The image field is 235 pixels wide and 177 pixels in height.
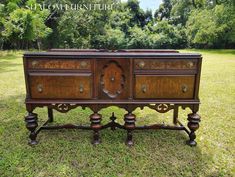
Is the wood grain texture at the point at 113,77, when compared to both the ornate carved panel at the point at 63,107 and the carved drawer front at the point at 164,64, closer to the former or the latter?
the carved drawer front at the point at 164,64

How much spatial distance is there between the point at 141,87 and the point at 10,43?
58.3 feet

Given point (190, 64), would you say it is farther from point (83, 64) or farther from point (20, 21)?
point (20, 21)

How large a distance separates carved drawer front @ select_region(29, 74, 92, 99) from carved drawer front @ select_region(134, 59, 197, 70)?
0.48 metres

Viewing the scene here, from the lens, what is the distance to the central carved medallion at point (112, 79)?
6.77 ft

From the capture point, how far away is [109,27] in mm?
21719

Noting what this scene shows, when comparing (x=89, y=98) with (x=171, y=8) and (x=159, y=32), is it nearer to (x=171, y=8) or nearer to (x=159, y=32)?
(x=159, y=32)

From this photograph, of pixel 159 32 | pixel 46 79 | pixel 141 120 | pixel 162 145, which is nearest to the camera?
pixel 46 79

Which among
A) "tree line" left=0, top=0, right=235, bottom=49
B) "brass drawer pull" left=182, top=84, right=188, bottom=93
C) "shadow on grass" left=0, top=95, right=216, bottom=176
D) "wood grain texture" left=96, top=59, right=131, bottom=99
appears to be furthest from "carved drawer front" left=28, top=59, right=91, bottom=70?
"tree line" left=0, top=0, right=235, bottom=49

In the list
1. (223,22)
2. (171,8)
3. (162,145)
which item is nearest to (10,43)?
(223,22)

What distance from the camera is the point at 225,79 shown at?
5.84 meters

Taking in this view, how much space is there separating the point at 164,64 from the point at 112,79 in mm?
499

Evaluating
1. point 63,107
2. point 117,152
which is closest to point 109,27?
point 63,107

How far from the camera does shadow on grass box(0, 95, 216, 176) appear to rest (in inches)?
72.7

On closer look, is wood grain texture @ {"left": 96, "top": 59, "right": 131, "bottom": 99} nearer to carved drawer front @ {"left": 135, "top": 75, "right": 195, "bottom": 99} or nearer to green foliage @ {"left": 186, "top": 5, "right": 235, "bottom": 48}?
carved drawer front @ {"left": 135, "top": 75, "right": 195, "bottom": 99}
